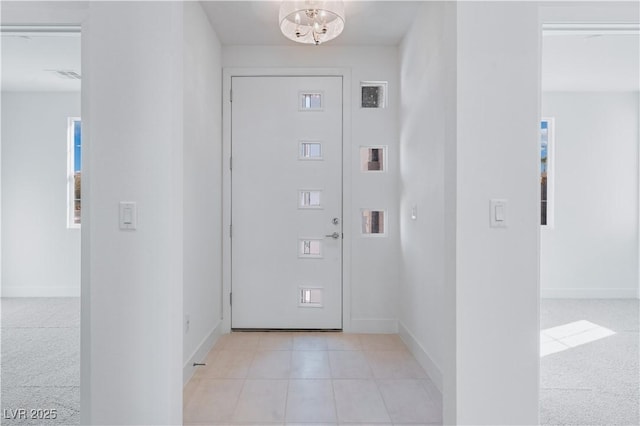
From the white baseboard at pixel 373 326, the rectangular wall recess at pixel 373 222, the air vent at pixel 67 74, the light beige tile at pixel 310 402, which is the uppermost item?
the air vent at pixel 67 74

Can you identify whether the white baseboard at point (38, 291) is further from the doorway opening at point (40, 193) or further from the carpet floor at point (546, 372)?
the carpet floor at point (546, 372)

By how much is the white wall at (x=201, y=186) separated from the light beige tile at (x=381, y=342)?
1.26 meters

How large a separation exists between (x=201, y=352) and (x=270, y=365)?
533mm

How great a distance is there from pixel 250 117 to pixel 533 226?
8.88 feet

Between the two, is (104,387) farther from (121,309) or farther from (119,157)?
(119,157)

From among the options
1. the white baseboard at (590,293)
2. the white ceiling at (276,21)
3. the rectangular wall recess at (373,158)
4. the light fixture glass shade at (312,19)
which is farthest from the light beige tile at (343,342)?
the white baseboard at (590,293)

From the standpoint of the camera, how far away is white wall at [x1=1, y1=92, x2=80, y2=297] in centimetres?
503

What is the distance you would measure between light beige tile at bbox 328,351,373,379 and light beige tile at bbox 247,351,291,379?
12.7 inches

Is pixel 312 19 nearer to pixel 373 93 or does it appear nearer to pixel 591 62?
pixel 373 93

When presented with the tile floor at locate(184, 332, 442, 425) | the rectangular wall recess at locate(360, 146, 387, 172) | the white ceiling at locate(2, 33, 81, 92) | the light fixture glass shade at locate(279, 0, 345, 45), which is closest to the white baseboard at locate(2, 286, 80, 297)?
the white ceiling at locate(2, 33, 81, 92)

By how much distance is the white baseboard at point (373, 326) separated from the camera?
3699mm

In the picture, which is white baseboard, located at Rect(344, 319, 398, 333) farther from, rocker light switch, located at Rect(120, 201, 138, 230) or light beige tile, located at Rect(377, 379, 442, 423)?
rocker light switch, located at Rect(120, 201, 138, 230)

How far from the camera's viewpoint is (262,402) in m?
2.33

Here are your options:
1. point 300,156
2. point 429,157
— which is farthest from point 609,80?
point 300,156
